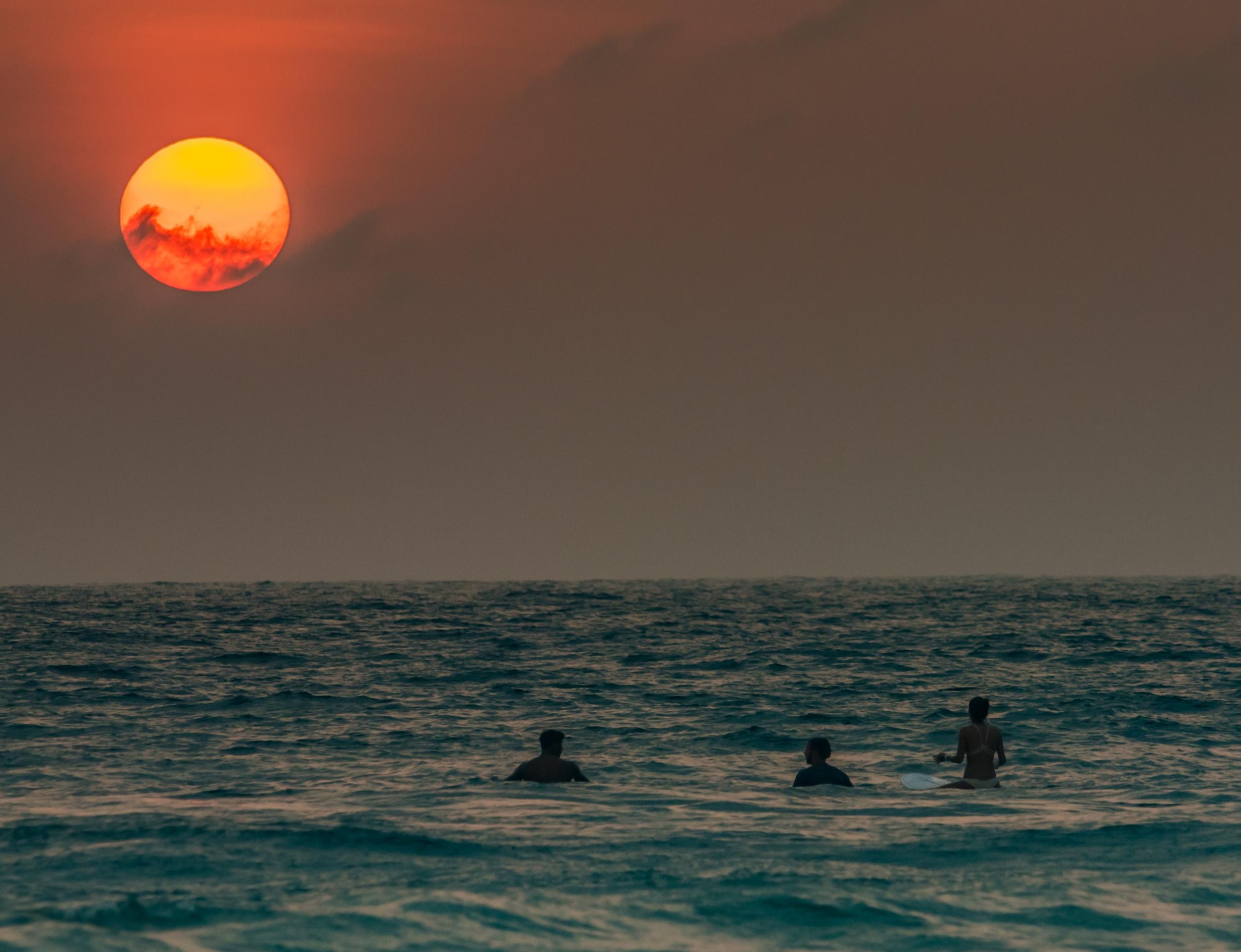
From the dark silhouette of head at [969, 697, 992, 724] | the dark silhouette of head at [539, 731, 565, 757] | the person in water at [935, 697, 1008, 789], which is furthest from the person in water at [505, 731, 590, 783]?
the dark silhouette of head at [969, 697, 992, 724]

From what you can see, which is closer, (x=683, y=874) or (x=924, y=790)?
(x=683, y=874)

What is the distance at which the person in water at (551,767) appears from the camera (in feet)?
65.8

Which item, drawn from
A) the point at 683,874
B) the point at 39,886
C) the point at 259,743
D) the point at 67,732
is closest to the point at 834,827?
the point at 683,874

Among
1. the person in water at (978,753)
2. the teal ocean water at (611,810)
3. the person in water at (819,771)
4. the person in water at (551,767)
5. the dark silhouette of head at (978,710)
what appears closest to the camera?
the teal ocean water at (611,810)

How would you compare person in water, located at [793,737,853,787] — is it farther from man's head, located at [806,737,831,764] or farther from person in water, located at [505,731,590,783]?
person in water, located at [505,731,590,783]

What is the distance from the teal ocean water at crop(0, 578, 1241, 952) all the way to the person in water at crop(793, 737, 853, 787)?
21 cm

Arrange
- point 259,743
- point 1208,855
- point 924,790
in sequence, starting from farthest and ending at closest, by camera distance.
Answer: point 259,743
point 924,790
point 1208,855

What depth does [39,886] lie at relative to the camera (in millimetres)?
13914

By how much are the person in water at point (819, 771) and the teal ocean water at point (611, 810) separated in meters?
0.21

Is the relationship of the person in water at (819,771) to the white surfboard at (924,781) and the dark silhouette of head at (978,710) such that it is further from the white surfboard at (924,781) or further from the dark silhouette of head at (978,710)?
the dark silhouette of head at (978,710)

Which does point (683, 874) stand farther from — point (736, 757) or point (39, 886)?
point (736, 757)

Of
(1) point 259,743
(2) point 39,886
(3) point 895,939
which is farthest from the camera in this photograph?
(1) point 259,743

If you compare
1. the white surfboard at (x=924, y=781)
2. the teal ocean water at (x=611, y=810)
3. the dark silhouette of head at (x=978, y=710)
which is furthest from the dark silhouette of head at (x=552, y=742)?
the dark silhouette of head at (x=978, y=710)

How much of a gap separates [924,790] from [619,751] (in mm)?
6161
